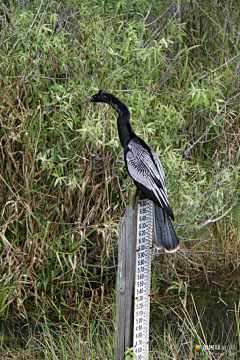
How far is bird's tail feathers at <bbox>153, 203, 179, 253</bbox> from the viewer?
2.61m

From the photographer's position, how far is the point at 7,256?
14.1 feet

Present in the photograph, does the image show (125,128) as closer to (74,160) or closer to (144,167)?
(144,167)

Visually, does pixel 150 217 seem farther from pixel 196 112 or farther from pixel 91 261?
pixel 196 112

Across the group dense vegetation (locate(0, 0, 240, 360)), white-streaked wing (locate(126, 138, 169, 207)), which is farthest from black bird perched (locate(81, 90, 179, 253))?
dense vegetation (locate(0, 0, 240, 360))

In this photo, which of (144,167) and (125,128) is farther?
(125,128)

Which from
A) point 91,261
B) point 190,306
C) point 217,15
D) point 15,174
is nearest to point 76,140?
point 15,174

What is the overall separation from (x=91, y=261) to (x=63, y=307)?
463 millimetres

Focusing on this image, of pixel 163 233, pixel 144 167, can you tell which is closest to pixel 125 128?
pixel 144 167

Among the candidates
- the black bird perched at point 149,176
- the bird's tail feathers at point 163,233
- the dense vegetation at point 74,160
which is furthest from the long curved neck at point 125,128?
the dense vegetation at point 74,160

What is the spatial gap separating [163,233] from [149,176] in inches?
15.9

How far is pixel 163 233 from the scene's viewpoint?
8.64ft

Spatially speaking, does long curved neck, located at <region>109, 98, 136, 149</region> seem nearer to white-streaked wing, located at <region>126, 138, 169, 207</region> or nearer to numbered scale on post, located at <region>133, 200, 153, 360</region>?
white-streaked wing, located at <region>126, 138, 169, 207</region>

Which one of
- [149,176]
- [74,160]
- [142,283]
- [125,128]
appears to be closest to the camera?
[142,283]

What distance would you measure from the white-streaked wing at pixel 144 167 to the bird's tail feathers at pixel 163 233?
0.52 feet
